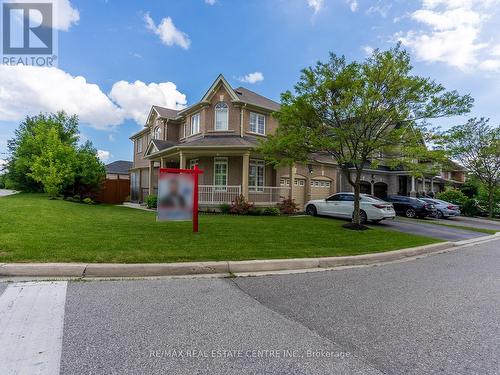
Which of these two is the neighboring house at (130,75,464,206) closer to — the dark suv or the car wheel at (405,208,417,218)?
the dark suv

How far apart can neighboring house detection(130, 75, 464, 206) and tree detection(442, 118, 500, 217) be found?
36.8ft

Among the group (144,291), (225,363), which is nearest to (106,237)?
(144,291)

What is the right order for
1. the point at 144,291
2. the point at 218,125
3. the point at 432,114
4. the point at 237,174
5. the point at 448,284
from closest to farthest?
the point at 144,291, the point at 448,284, the point at 432,114, the point at 237,174, the point at 218,125

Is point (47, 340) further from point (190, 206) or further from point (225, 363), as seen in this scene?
point (190, 206)

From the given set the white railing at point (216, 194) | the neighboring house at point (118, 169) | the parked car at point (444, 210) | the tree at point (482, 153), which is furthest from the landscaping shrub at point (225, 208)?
the neighboring house at point (118, 169)

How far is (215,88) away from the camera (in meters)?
18.2

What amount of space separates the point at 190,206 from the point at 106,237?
2.34 metres

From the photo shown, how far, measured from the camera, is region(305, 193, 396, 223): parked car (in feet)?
46.1

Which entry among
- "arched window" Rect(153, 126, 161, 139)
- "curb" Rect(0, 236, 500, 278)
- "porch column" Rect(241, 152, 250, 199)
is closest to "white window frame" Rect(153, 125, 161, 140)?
"arched window" Rect(153, 126, 161, 139)

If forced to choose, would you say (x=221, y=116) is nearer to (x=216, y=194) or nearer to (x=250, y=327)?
(x=216, y=194)

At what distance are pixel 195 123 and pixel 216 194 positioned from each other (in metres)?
6.35

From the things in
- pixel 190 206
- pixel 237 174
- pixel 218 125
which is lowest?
pixel 190 206

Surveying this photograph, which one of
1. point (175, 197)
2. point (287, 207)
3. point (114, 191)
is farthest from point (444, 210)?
point (114, 191)

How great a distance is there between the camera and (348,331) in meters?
3.36
